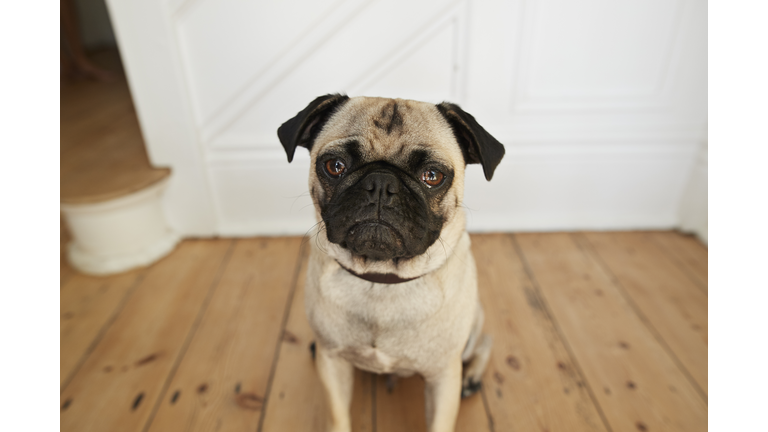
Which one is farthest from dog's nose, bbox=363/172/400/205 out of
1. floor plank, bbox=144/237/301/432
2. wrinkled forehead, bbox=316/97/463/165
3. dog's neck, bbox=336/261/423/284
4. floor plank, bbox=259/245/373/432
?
floor plank, bbox=144/237/301/432

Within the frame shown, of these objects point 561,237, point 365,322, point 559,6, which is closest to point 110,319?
point 365,322

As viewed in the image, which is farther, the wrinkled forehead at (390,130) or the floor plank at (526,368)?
the floor plank at (526,368)

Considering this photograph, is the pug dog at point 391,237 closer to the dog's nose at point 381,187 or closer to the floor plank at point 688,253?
the dog's nose at point 381,187

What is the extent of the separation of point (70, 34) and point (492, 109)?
542 cm

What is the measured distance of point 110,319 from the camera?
7.46 ft

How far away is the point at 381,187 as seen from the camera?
1.18 meters

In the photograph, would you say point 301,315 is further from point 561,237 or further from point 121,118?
point 121,118

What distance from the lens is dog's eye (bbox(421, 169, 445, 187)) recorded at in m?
1.30

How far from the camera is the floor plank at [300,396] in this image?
1.75 m

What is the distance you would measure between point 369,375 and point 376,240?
0.99 m

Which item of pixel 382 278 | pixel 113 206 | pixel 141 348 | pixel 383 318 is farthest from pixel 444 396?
pixel 113 206

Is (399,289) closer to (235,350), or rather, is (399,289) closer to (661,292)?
(235,350)

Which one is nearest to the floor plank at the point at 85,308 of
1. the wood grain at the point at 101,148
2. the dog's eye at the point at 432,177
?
the wood grain at the point at 101,148

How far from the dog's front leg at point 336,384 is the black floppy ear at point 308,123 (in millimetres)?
707
